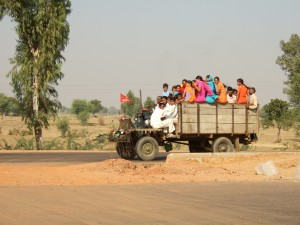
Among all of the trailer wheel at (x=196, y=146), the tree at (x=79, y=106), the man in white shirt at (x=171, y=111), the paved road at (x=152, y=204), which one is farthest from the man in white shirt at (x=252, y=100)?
the tree at (x=79, y=106)

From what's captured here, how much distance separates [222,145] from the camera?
22.0 metres

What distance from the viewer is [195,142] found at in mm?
23203

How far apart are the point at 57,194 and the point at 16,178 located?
283 centimetres

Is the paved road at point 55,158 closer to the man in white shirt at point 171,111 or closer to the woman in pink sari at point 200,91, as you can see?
the man in white shirt at point 171,111

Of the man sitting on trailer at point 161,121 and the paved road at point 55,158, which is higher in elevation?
the man sitting on trailer at point 161,121

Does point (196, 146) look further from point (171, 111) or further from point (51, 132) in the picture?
point (51, 132)

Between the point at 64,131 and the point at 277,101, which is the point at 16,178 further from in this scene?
the point at 64,131

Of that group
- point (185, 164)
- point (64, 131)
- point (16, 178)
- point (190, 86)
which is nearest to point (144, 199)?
point (16, 178)

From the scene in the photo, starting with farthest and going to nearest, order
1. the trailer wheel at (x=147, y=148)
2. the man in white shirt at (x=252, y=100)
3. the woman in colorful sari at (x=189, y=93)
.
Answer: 1. the man in white shirt at (x=252, y=100)
2. the woman in colorful sari at (x=189, y=93)
3. the trailer wheel at (x=147, y=148)

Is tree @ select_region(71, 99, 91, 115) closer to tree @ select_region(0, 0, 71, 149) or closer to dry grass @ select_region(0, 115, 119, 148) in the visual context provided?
dry grass @ select_region(0, 115, 119, 148)

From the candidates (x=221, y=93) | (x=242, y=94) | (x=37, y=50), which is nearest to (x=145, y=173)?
(x=221, y=93)

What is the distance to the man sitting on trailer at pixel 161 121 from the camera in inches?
832

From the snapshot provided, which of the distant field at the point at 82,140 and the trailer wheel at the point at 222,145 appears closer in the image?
the trailer wheel at the point at 222,145

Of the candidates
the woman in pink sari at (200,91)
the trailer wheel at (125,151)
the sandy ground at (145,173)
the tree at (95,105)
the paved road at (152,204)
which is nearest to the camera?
the paved road at (152,204)
